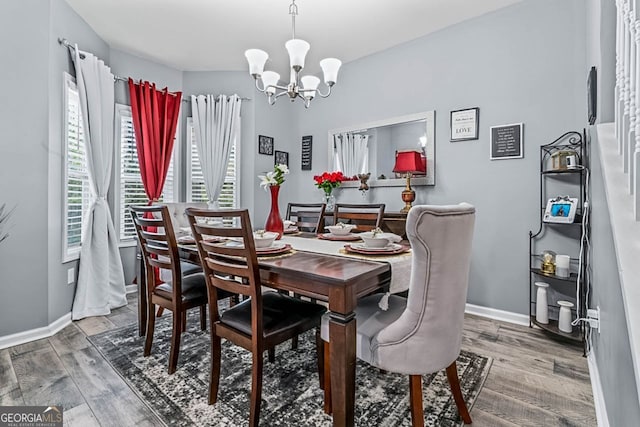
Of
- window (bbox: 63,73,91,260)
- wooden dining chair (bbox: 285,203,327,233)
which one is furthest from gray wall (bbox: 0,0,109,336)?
wooden dining chair (bbox: 285,203,327,233)

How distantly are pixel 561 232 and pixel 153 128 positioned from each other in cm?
422

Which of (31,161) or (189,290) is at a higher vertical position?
(31,161)

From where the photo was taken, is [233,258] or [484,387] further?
[484,387]

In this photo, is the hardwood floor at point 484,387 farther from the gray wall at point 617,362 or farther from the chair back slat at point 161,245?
the chair back slat at point 161,245

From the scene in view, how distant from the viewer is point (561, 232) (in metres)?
2.56

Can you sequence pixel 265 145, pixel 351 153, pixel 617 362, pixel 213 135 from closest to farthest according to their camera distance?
pixel 617 362 → pixel 351 153 → pixel 213 135 → pixel 265 145

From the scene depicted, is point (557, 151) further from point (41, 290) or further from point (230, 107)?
point (41, 290)

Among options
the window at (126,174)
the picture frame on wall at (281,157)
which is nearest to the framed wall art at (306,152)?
the picture frame on wall at (281,157)

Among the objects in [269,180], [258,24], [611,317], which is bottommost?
[611,317]

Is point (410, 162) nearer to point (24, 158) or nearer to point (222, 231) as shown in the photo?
point (222, 231)

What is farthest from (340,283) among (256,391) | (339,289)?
(256,391)

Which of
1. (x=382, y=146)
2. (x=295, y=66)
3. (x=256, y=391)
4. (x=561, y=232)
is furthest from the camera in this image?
(x=382, y=146)

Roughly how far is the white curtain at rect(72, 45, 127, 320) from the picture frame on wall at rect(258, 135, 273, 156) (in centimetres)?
171

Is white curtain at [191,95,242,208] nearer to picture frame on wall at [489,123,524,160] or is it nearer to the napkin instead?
the napkin
